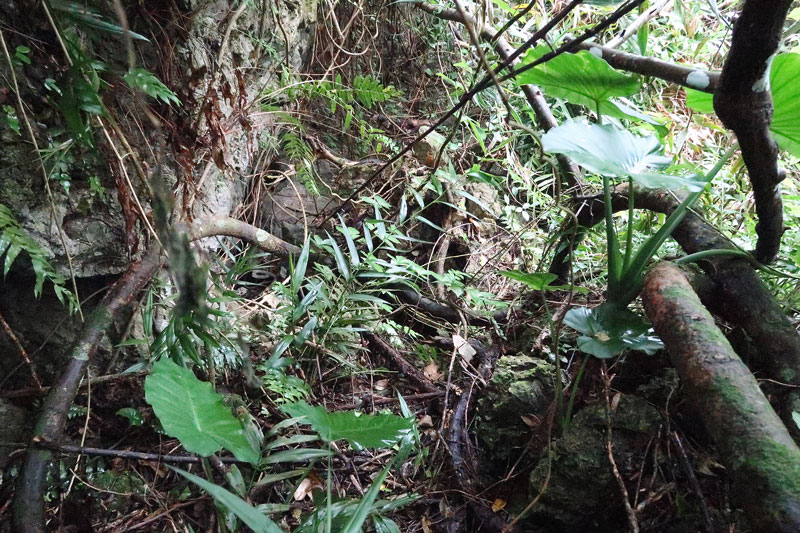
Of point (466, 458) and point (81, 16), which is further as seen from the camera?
point (466, 458)

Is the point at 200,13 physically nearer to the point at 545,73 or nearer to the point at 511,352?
the point at 545,73

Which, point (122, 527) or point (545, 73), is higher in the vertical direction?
point (545, 73)

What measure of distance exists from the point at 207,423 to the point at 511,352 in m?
1.06

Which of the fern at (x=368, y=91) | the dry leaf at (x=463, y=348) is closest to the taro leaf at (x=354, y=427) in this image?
the dry leaf at (x=463, y=348)

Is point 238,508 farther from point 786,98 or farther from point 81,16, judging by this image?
point 786,98

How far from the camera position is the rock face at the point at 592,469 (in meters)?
1.01

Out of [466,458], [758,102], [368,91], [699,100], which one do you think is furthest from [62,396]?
[699,100]

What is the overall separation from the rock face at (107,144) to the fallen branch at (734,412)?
1.29m

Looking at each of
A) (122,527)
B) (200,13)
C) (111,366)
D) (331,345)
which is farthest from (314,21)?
(122,527)

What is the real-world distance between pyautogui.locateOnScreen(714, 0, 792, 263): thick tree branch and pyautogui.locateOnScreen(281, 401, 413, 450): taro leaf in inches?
35.2

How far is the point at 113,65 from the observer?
1.33m

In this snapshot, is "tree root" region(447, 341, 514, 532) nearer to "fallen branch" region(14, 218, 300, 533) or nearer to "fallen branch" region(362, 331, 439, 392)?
"fallen branch" region(362, 331, 439, 392)

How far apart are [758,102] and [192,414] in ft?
4.10

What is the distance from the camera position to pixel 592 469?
39.8 inches
